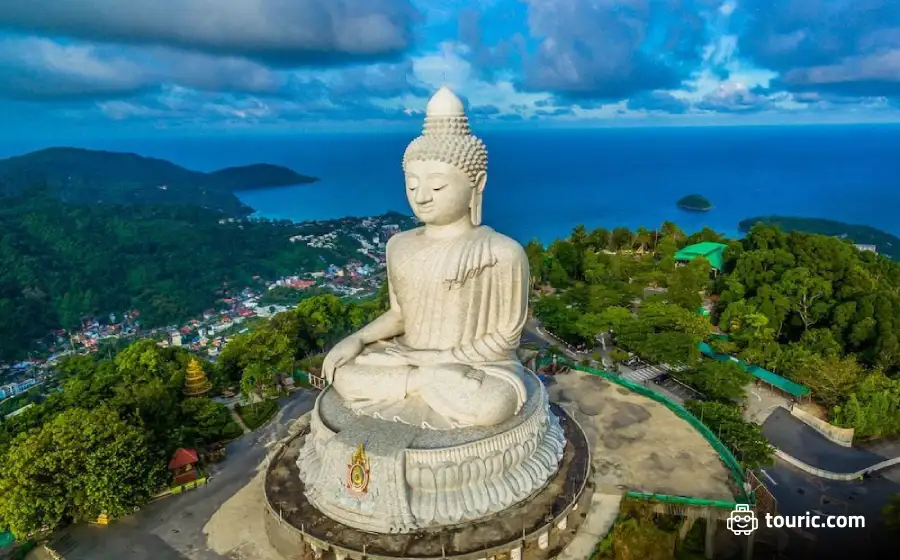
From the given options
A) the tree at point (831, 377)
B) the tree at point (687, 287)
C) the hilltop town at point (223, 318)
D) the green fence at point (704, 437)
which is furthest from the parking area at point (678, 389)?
the hilltop town at point (223, 318)

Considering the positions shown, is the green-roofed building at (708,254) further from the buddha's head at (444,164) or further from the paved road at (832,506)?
the buddha's head at (444,164)

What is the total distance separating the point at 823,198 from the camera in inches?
4523

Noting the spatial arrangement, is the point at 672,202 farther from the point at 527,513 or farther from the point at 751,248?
the point at 527,513

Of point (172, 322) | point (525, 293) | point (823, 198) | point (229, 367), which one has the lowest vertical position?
point (823, 198)

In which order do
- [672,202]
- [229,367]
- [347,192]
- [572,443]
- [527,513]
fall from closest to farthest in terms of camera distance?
[527,513]
[572,443]
[229,367]
[672,202]
[347,192]

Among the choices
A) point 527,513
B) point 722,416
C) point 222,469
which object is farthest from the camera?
point 722,416

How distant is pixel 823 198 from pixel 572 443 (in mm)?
125258

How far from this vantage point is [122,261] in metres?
45.9

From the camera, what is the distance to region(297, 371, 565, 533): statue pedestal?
9.08 metres

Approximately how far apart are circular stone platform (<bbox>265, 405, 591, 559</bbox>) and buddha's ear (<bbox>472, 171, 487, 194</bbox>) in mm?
5106

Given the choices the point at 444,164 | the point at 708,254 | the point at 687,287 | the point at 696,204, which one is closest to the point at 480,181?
the point at 444,164

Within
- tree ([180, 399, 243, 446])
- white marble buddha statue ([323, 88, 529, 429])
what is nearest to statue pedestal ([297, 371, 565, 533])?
white marble buddha statue ([323, 88, 529, 429])

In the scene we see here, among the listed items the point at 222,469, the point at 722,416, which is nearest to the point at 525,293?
the point at 722,416

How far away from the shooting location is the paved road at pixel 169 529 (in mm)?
10398
